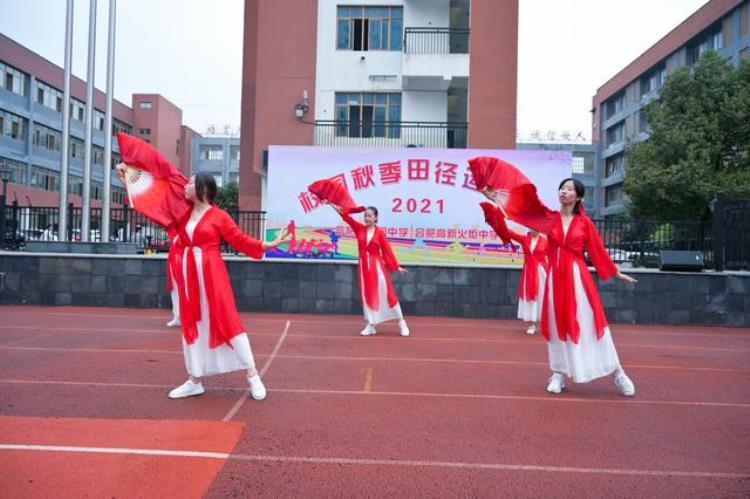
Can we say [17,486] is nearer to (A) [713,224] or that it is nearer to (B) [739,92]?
(A) [713,224]

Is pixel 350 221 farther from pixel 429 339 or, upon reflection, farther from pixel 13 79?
pixel 13 79

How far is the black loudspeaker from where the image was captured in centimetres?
1152

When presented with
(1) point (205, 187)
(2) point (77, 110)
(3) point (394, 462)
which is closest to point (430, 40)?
(1) point (205, 187)

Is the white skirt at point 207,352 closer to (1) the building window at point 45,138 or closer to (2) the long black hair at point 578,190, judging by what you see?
(2) the long black hair at point 578,190

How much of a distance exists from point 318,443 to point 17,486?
67.6 inches

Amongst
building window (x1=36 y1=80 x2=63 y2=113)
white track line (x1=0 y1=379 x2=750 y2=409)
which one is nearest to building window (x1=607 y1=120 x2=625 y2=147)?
building window (x1=36 y1=80 x2=63 y2=113)

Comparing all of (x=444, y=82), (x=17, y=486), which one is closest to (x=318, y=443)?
(x=17, y=486)

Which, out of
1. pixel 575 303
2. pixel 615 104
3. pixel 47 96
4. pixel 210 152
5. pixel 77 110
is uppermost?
pixel 615 104

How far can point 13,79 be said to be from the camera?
139ft

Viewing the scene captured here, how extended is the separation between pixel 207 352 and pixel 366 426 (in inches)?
60.2

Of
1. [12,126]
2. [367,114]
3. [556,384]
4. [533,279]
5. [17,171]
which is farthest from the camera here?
[17,171]

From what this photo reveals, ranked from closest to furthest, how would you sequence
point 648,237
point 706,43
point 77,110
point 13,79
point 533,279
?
point 533,279 < point 648,237 < point 706,43 < point 13,79 < point 77,110

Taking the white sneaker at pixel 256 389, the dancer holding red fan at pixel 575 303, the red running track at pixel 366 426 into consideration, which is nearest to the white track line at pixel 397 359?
the red running track at pixel 366 426

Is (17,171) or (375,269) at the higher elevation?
(17,171)
